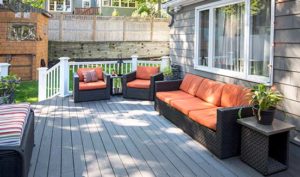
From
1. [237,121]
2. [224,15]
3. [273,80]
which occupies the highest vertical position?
[224,15]

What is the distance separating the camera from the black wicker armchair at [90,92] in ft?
21.5

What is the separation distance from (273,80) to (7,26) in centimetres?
1000

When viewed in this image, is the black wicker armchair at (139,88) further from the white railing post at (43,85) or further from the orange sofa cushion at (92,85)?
the white railing post at (43,85)

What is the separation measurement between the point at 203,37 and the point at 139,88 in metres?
1.95

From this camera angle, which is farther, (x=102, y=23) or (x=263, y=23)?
(x=102, y=23)

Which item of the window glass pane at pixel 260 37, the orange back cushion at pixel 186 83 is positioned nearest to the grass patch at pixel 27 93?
the orange back cushion at pixel 186 83

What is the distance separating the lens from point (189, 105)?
4484 mm

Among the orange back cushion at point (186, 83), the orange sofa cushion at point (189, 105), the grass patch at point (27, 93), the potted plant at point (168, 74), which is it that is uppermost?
the potted plant at point (168, 74)

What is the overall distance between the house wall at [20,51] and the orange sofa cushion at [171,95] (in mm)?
7302

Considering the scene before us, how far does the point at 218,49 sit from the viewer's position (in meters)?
5.43

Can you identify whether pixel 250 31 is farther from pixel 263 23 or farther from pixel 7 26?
pixel 7 26

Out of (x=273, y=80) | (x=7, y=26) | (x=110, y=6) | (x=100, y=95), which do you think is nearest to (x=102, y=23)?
(x=7, y=26)

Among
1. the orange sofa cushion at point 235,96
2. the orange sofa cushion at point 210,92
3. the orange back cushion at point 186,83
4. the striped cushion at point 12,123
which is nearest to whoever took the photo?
the striped cushion at point 12,123

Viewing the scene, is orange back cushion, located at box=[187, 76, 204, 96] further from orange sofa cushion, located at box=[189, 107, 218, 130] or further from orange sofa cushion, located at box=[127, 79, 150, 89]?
orange sofa cushion, located at box=[127, 79, 150, 89]
